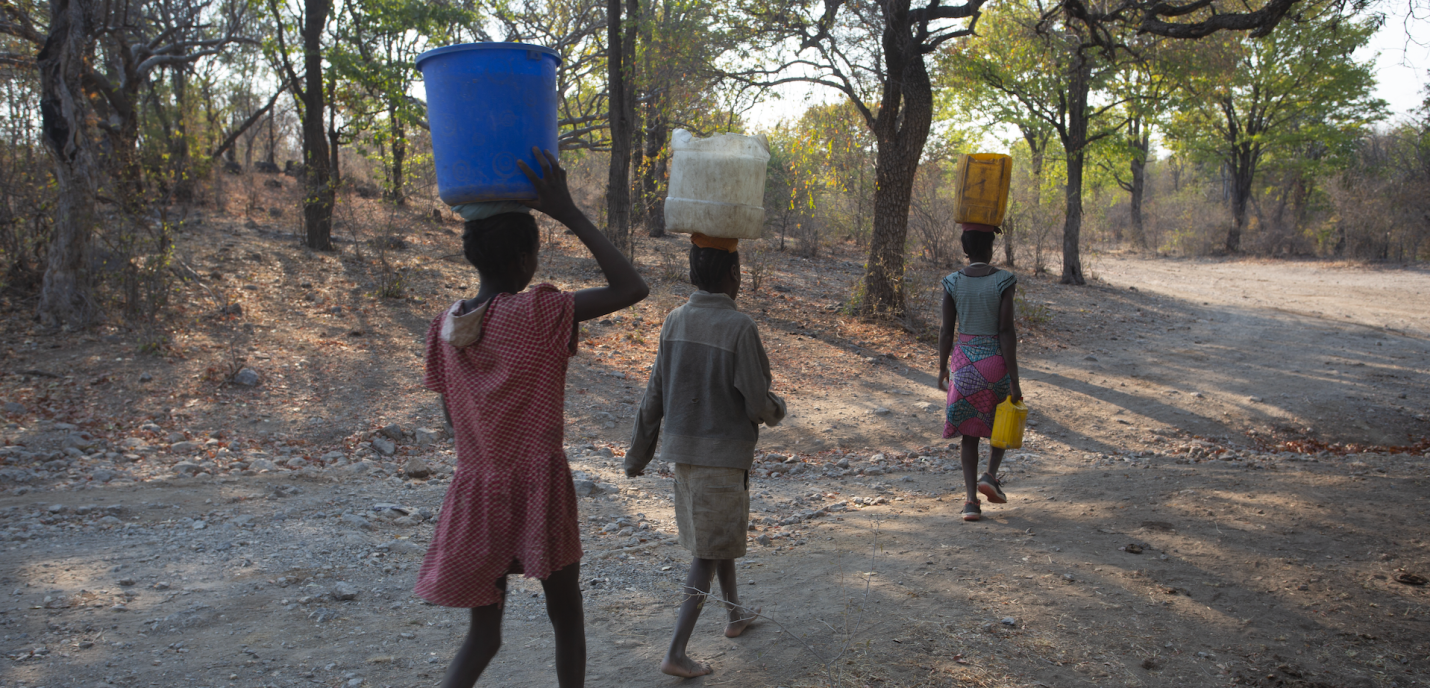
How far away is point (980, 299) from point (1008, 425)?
65 centimetres

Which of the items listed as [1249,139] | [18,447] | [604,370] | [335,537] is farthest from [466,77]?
[1249,139]

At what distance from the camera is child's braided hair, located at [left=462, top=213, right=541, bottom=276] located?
1955 mm

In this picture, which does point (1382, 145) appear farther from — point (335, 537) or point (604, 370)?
point (335, 537)

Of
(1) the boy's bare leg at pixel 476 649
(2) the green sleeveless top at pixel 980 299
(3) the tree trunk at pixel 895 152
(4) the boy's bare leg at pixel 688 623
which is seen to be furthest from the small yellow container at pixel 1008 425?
(3) the tree trunk at pixel 895 152

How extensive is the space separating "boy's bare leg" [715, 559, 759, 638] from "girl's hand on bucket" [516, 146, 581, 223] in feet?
4.43

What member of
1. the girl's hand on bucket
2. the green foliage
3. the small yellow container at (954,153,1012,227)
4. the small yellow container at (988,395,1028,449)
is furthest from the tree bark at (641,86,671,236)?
the green foliage

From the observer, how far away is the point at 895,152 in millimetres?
10195

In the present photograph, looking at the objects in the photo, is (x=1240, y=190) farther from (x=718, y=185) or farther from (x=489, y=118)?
(x=489, y=118)

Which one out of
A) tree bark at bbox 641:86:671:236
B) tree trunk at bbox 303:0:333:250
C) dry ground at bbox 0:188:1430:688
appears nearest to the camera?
dry ground at bbox 0:188:1430:688

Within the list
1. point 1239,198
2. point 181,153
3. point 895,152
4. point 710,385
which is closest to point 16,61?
point 181,153

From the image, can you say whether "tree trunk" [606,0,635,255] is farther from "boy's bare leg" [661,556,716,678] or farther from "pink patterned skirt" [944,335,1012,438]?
"boy's bare leg" [661,556,716,678]

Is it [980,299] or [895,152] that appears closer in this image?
[980,299]

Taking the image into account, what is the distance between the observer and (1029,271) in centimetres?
1752

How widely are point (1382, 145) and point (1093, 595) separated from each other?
30.9 m
